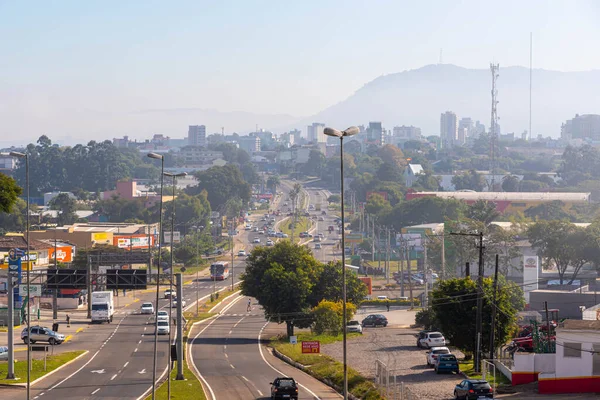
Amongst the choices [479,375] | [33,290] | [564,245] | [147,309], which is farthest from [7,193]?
[564,245]

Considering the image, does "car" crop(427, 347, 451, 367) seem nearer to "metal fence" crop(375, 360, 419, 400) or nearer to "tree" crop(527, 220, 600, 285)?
"metal fence" crop(375, 360, 419, 400)

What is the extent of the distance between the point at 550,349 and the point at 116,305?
5260 centimetres

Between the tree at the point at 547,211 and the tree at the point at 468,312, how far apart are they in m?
119

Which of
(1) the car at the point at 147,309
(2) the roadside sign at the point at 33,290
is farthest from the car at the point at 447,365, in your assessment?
(1) the car at the point at 147,309

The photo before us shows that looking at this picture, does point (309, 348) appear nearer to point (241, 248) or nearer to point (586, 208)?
Result: point (241, 248)

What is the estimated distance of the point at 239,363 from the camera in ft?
176

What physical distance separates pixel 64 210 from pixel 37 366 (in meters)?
111

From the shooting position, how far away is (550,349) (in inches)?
1629

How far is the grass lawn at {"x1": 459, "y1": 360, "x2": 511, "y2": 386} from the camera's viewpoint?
4241 centimetres

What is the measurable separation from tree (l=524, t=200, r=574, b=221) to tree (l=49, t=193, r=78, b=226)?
7589 centimetres

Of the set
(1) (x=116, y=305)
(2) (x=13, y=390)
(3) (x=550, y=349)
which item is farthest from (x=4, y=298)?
(3) (x=550, y=349)

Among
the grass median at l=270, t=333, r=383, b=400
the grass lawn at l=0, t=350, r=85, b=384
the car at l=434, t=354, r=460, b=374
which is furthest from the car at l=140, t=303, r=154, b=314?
the car at l=434, t=354, r=460, b=374

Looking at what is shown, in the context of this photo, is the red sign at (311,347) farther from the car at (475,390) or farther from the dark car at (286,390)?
the car at (475,390)

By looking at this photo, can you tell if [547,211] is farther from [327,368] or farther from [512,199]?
[327,368]
